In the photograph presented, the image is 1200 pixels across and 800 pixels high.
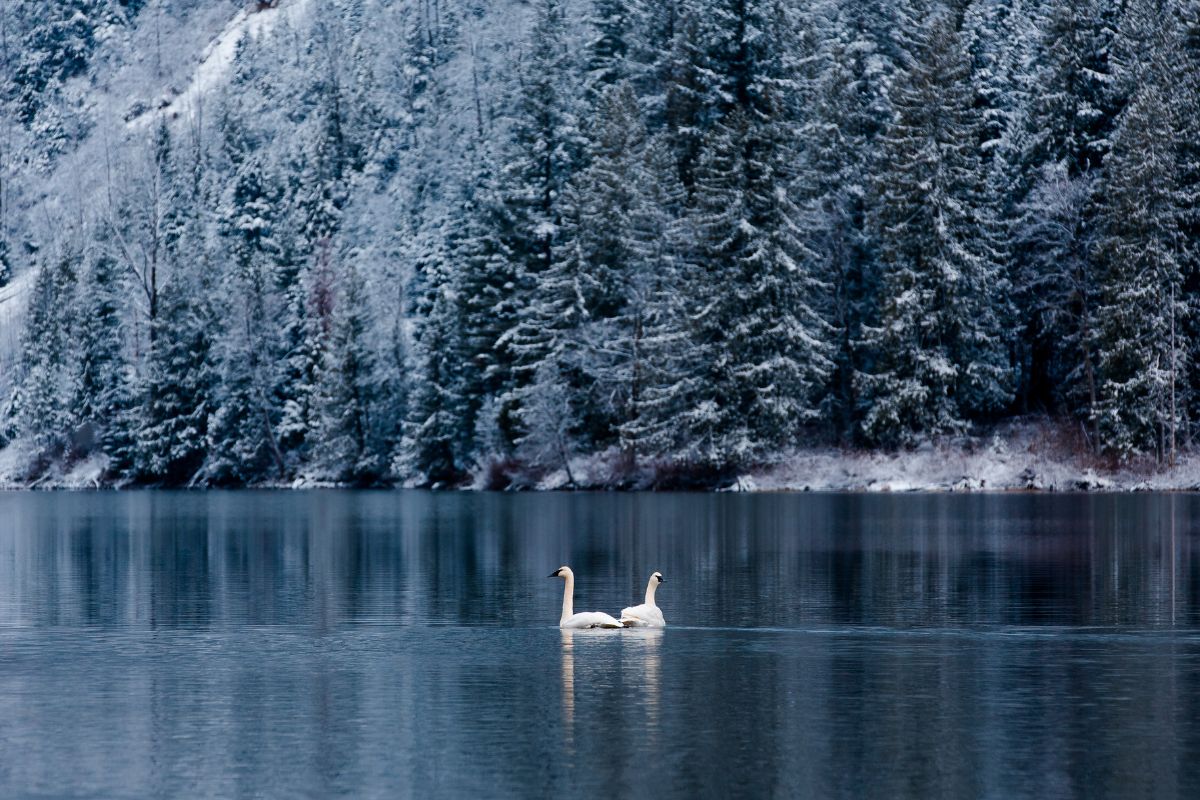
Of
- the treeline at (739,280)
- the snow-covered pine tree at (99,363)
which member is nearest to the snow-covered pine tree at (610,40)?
the treeline at (739,280)

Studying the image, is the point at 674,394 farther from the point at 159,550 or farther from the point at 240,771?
the point at 240,771

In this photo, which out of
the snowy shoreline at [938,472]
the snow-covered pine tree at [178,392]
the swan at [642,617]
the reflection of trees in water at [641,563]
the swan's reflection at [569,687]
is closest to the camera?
the swan's reflection at [569,687]

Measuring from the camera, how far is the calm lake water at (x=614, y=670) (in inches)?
647

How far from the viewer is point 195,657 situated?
80.6 ft

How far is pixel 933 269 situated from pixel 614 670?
59261 millimetres

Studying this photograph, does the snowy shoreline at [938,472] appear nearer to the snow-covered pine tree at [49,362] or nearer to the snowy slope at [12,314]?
the snow-covered pine tree at [49,362]

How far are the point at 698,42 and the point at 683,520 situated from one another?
41571 millimetres

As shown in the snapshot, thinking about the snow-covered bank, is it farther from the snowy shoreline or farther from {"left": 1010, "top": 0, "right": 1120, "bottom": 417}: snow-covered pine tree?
{"left": 1010, "top": 0, "right": 1120, "bottom": 417}: snow-covered pine tree

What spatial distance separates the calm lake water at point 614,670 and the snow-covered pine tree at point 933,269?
105ft

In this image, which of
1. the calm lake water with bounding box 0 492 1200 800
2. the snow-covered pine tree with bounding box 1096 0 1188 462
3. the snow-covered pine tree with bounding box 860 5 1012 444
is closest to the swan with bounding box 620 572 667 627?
the calm lake water with bounding box 0 492 1200 800

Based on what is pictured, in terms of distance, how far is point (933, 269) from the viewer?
79812 mm

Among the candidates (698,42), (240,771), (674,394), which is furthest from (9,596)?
(698,42)

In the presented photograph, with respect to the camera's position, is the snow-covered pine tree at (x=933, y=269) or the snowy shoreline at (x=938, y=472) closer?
the snowy shoreline at (x=938, y=472)

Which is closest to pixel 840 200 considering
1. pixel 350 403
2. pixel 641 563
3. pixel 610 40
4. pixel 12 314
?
pixel 610 40
